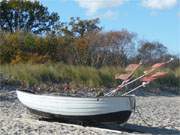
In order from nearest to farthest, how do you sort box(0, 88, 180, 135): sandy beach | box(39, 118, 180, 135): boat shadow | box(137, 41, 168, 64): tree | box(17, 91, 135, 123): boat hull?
box(0, 88, 180, 135): sandy beach
box(17, 91, 135, 123): boat hull
box(39, 118, 180, 135): boat shadow
box(137, 41, 168, 64): tree

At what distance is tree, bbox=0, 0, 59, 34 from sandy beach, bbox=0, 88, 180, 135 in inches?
901

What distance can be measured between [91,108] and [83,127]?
0.58 metres

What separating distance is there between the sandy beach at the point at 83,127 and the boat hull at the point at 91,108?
255 millimetres

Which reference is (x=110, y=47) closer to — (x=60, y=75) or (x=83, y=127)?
(x=60, y=75)

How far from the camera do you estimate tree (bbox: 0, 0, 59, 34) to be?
142 ft

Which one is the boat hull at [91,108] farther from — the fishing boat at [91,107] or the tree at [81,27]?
the tree at [81,27]

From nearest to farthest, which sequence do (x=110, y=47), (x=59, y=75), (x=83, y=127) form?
(x=83, y=127) → (x=59, y=75) → (x=110, y=47)

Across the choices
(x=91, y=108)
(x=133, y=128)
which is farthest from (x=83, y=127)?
(x=133, y=128)

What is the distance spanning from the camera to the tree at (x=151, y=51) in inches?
→ 1612

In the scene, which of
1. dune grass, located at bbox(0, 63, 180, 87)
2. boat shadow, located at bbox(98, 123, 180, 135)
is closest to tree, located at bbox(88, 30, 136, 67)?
dune grass, located at bbox(0, 63, 180, 87)

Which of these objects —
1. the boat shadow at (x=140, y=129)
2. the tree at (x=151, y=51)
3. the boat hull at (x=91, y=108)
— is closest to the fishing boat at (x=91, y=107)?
the boat hull at (x=91, y=108)

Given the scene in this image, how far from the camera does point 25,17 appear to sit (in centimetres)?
4478

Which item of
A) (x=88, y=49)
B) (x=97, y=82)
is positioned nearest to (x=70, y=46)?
(x=88, y=49)

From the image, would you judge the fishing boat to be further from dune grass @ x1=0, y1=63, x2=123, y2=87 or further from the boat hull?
dune grass @ x1=0, y1=63, x2=123, y2=87
